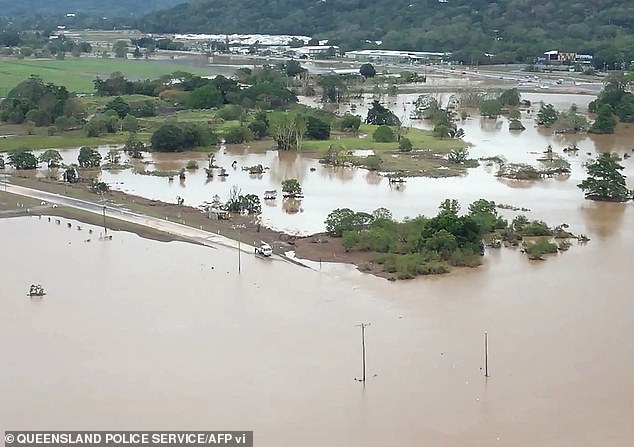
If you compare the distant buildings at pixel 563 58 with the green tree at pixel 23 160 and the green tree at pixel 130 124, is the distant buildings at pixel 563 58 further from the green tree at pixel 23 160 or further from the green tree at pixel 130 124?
the green tree at pixel 23 160

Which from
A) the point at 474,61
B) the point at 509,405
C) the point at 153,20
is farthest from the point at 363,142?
the point at 153,20

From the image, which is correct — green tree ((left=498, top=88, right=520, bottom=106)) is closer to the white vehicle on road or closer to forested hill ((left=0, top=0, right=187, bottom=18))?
the white vehicle on road

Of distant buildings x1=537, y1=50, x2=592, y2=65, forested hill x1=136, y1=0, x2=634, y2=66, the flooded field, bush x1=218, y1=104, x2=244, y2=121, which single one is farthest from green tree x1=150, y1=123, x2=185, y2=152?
distant buildings x1=537, y1=50, x2=592, y2=65

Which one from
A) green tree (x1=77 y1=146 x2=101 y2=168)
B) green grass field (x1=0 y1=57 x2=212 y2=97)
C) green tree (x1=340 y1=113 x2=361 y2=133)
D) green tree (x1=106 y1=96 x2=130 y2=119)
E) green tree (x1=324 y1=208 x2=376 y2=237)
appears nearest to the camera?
green tree (x1=324 y1=208 x2=376 y2=237)

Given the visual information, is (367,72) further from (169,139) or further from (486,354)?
(486,354)

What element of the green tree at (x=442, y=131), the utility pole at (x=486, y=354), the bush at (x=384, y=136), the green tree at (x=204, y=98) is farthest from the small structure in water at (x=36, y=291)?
the green tree at (x=204, y=98)

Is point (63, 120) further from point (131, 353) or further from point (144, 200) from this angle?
point (131, 353)

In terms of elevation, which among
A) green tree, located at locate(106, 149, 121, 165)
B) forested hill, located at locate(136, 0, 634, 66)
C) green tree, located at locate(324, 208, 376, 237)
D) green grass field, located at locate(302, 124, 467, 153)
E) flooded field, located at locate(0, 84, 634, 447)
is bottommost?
flooded field, located at locate(0, 84, 634, 447)
